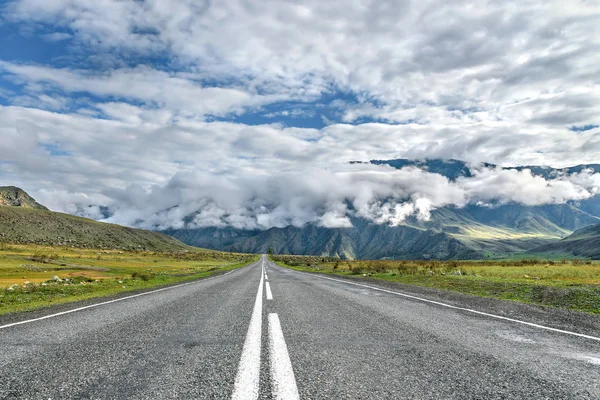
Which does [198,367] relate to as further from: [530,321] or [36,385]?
[530,321]

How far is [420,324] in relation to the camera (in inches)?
317

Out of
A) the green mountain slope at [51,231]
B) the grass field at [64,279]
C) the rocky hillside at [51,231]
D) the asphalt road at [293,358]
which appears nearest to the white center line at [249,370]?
the asphalt road at [293,358]

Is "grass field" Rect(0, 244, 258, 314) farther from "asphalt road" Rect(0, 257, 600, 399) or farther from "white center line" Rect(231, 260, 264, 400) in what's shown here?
"white center line" Rect(231, 260, 264, 400)

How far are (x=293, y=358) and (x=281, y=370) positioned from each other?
2.07 feet

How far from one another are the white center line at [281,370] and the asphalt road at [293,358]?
18mm

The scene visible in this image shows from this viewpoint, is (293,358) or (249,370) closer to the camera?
(249,370)

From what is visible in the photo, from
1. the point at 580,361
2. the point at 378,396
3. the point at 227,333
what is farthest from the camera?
the point at 227,333

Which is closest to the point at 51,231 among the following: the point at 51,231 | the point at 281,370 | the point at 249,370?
the point at 51,231

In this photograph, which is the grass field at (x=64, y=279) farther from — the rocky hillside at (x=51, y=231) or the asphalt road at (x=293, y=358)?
the rocky hillside at (x=51, y=231)

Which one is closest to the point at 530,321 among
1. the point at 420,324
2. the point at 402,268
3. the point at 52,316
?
the point at 420,324

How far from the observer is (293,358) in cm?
513

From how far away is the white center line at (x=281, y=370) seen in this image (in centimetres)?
374

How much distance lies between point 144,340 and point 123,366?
165 centimetres

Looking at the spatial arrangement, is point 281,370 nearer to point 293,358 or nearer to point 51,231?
point 293,358
